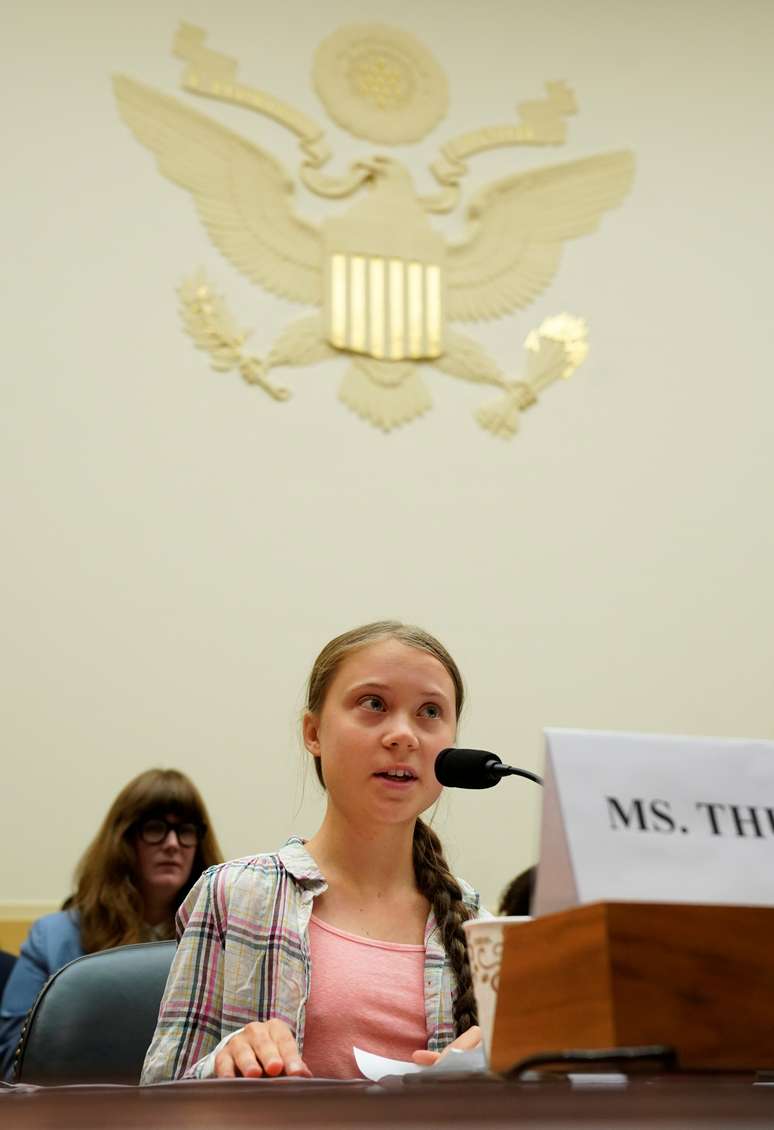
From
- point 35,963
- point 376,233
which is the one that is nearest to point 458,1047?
point 35,963

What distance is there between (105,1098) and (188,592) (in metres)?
4.64

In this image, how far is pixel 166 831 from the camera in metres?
3.56

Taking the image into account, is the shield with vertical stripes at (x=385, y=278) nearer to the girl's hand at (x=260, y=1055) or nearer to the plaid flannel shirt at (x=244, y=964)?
the plaid flannel shirt at (x=244, y=964)

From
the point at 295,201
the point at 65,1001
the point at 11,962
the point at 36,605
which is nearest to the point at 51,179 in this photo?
the point at 295,201

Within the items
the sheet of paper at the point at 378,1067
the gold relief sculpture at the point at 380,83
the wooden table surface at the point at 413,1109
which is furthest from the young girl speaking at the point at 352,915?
the gold relief sculpture at the point at 380,83

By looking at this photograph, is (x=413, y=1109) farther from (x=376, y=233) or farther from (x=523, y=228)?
(x=523, y=228)

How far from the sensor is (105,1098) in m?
0.64

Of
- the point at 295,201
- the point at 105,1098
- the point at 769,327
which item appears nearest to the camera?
the point at 105,1098

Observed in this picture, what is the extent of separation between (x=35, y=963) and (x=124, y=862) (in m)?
0.35

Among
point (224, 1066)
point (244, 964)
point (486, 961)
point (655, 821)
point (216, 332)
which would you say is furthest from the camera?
point (216, 332)

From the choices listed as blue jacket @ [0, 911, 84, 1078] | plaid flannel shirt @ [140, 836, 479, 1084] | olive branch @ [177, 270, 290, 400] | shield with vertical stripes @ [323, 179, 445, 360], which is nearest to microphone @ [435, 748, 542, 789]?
plaid flannel shirt @ [140, 836, 479, 1084]

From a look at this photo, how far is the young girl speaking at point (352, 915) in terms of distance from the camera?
4.81 ft

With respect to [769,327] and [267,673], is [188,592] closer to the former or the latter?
[267,673]

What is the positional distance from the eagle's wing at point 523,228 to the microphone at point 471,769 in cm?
464
